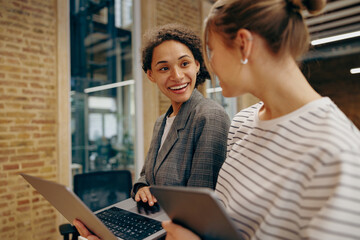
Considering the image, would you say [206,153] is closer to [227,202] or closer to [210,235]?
[227,202]

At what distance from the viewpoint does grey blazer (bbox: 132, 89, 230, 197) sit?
3.97 ft

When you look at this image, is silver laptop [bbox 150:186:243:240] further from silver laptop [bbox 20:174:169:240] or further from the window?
the window

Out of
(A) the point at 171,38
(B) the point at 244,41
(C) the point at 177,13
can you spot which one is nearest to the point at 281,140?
(B) the point at 244,41

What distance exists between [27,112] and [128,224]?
7.62ft

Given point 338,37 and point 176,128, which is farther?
point 338,37

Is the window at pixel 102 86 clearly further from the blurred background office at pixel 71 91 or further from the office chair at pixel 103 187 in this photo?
the office chair at pixel 103 187

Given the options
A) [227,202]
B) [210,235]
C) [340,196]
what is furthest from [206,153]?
[340,196]

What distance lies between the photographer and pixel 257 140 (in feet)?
3.03

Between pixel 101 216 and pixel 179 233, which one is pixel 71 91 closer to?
pixel 101 216

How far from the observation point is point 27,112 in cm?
283

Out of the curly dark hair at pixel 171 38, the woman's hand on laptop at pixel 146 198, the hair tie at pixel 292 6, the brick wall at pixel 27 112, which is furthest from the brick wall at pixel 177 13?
the hair tie at pixel 292 6

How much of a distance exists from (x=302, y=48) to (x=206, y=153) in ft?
1.93

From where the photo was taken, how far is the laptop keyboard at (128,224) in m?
0.98

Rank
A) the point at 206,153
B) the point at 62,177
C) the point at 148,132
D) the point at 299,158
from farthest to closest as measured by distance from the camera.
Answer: the point at 148,132 < the point at 62,177 < the point at 206,153 < the point at 299,158
